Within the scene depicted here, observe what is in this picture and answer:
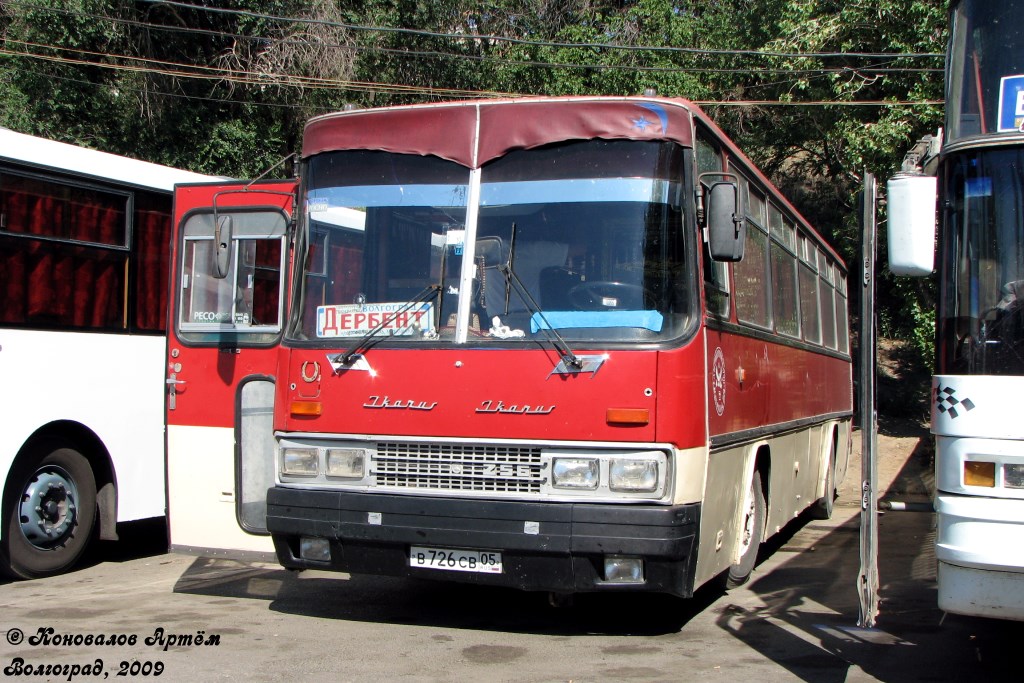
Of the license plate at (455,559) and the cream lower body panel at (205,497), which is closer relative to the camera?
the license plate at (455,559)

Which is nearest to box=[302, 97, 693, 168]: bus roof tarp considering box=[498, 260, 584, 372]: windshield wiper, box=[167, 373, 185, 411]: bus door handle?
box=[498, 260, 584, 372]: windshield wiper

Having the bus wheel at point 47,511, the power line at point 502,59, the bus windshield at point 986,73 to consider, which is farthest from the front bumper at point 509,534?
the power line at point 502,59

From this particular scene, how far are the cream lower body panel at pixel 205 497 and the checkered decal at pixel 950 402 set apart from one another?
4.45 m

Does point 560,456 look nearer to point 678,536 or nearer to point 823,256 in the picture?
point 678,536

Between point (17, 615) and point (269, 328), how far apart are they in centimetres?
244

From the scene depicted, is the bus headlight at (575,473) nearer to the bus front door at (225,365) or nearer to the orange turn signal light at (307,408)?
the orange turn signal light at (307,408)

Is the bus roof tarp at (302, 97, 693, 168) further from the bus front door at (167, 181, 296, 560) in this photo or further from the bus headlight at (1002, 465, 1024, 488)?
the bus headlight at (1002, 465, 1024, 488)

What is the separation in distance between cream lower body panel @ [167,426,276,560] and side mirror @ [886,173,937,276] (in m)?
4.56

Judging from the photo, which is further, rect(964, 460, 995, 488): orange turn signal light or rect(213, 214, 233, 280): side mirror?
rect(213, 214, 233, 280): side mirror

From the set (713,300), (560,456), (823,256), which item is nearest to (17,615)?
(560,456)

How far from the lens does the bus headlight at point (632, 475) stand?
577cm

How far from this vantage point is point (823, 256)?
1270 centimetres

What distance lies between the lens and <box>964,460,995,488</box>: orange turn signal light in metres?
4.89

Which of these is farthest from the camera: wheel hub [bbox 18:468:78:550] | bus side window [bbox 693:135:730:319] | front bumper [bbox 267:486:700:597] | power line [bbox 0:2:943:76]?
power line [bbox 0:2:943:76]
